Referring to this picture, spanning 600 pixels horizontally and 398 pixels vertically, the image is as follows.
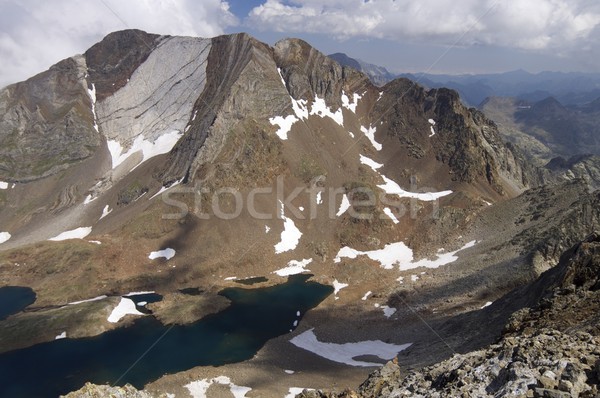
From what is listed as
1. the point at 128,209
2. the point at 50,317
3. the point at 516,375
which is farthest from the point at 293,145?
the point at 516,375

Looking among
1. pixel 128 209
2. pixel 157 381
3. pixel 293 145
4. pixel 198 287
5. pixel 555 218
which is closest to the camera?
pixel 157 381

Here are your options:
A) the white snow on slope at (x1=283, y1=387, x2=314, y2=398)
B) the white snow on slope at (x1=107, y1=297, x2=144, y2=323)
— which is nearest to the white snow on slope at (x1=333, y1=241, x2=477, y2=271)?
the white snow on slope at (x1=107, y1=297, x2=144, y2=323)

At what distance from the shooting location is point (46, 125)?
15675 centimetres

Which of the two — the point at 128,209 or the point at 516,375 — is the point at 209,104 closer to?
the point at 128,209

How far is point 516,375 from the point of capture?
1964 cm

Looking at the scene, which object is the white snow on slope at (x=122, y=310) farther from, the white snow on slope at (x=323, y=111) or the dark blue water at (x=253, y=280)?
the white snow on slope at (x=323, y=111)

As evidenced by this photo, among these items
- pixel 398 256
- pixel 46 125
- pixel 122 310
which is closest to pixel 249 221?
pixel 398 256

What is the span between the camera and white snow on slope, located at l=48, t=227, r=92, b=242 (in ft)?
380

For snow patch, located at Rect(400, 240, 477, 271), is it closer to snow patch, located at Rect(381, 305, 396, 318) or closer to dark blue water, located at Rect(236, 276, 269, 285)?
snow patch, located at Rect(381, 305, 396, 318)

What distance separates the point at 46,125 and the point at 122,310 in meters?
106

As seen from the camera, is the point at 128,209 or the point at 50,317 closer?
the point at 50,317

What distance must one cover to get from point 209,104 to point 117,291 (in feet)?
231

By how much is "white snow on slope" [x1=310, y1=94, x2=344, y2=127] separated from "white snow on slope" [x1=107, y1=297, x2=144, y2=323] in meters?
85.1

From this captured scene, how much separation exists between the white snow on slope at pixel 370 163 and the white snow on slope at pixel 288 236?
118 ft
